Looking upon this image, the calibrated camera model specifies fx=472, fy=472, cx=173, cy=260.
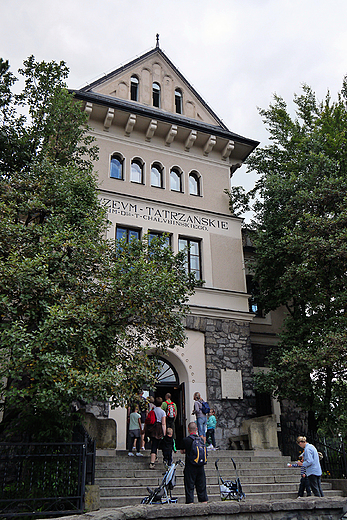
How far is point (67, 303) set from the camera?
344 inches

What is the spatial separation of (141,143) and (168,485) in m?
13.0

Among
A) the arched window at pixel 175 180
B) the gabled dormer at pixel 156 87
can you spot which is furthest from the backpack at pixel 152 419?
the gabled dormer at pixel 156 87

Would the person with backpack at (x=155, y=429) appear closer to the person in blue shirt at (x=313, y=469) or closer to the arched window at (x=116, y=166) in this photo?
the person in blue shirt at (x=313, y=469)

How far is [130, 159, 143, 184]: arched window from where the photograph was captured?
1780 cm

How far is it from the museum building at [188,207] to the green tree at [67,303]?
4086 mm

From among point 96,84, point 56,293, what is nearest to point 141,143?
point 96,84

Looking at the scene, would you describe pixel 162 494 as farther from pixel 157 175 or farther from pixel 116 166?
pixel 157 175

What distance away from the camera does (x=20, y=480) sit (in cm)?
830

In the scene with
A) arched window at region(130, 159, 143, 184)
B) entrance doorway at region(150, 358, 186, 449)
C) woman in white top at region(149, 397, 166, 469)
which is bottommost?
woman in white top at region(149, 397, 166, 469)

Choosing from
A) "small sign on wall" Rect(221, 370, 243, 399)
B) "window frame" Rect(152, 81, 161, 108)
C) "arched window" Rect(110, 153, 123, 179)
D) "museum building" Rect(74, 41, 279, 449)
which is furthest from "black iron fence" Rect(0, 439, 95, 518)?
"window frame" Rect(152, 81, 161, 108)

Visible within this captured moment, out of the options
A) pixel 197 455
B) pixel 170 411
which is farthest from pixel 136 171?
pixel 197 455

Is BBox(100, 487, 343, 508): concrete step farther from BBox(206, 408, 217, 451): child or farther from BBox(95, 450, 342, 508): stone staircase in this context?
BBox(206, 408, 217, 451): child

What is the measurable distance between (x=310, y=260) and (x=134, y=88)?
427 inches

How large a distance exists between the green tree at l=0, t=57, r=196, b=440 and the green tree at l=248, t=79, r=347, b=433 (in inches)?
217
